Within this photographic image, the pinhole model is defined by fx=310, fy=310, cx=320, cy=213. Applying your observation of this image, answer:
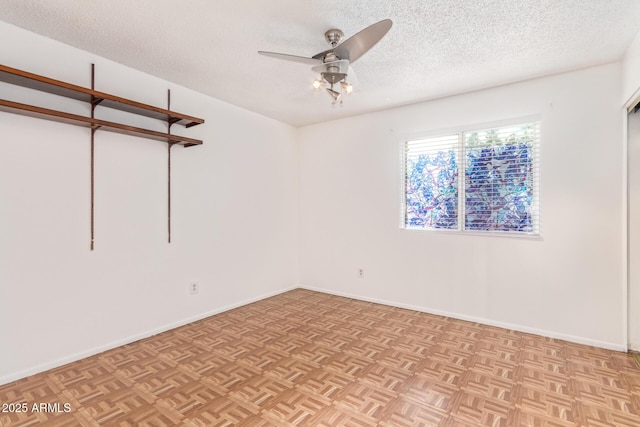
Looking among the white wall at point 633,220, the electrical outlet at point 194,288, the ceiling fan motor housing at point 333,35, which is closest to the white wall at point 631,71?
the white wall at point 633,220

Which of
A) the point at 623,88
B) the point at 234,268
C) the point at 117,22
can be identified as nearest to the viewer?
the point at 117,22

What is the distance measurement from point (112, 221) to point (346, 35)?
8.06 feet

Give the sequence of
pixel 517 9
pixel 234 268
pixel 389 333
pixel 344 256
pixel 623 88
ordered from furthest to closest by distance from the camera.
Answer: pixel 344 256 < pixel 234 268 < pixel 389 333 < pixel 623 88 < pixel 517 9

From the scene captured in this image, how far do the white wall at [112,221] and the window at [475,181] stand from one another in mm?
2054

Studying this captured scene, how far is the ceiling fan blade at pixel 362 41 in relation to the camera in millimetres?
1661

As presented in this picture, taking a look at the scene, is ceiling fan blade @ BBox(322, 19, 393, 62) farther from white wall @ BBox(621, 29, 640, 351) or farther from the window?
white wall @ BBox(621, 29, 640, 351)

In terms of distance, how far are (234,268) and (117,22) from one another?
2629mm

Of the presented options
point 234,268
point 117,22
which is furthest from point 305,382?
point 117,22

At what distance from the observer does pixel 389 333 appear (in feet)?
10.00

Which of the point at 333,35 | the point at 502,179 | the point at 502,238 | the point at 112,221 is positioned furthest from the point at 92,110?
the point at 502,238

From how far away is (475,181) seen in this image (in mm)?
3385

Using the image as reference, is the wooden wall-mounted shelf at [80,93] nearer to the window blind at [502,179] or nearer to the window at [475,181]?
the window at [475,181]

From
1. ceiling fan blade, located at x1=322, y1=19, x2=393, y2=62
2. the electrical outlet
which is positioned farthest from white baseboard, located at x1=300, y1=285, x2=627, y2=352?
ceiling fan blade, located at x1=322, y1=19, x2=393, y2=62

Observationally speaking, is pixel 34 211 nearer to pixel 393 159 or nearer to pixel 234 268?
pixel 234 268
